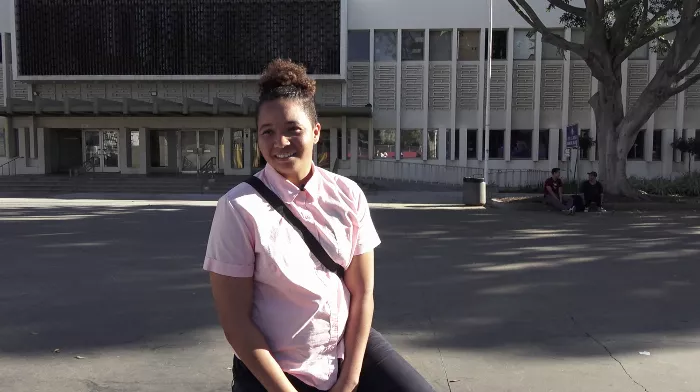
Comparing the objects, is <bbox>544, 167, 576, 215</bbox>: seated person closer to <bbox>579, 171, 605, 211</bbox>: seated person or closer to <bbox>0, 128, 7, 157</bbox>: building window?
<bbox>579, 171, 605, 211</bbox>: seated person

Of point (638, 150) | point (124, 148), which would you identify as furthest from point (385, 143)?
point (124, 148)

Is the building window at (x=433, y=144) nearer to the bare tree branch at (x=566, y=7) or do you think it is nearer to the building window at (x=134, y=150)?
the bare tree branch at (x=566, y=7)

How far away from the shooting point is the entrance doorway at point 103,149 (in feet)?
95.8

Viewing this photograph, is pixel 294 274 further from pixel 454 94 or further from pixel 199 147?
pixel 199 147

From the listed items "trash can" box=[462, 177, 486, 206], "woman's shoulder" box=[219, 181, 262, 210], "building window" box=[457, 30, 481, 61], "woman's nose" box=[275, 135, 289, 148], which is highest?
"building window" box=[457, 30, 481, 61]

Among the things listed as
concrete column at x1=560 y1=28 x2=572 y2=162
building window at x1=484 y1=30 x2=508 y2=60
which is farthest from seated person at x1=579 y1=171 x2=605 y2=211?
building window at x1=484 y1=30 x2=508 y2=60

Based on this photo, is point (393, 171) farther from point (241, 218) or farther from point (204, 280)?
point (241, 218)

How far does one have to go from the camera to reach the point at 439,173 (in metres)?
26.8

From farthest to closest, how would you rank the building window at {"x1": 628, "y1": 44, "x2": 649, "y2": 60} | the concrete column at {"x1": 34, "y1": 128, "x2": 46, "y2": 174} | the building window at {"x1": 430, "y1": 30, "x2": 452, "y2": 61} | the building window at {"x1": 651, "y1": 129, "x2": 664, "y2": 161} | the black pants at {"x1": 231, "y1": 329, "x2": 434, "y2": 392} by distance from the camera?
the concrete column at {"x1": 34, "y1": 128, "x2": 46, "y2": 174} < the building window at {"x1": 651, "y1": 129, "x2": 664, "y2": 161} < the building window at {"x1": 430, "y1": 30, "x2": 452, "y2": 61} < the building window at {"x1": 628, "y1": 44, "x2": 649, "y2": 60} < the black pants at {"x1": 231, "y1": 329, "x2": 434, "y2": 392}

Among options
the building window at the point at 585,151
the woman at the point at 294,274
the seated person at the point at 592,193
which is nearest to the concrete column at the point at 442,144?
the building window at the point at 585,151

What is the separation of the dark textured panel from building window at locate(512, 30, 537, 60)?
8.64m

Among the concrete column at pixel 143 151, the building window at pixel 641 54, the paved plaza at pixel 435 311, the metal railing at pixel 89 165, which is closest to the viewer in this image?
the paved plaza at pixel 435 311

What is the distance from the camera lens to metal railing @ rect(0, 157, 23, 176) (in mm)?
28234

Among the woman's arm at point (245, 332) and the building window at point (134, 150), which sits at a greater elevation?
the building window at point (134, 150)
